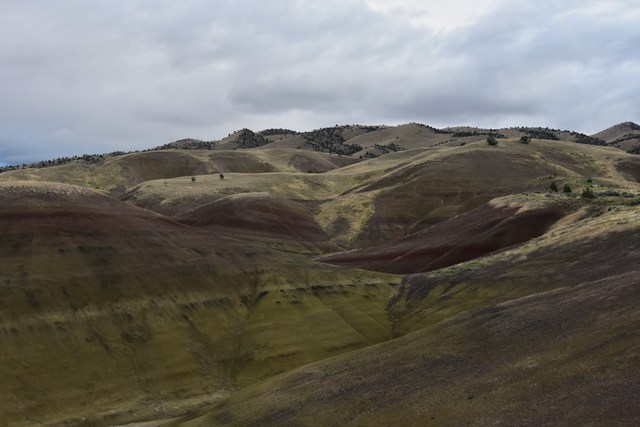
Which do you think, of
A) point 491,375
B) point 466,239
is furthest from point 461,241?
point 491,375

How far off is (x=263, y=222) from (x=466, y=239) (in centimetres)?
4209

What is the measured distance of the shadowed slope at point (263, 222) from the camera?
10456cm

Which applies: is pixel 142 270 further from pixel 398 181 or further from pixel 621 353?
pixel 398 181

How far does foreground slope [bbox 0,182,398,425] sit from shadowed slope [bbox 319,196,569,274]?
9503 mm

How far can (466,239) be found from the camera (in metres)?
82.2

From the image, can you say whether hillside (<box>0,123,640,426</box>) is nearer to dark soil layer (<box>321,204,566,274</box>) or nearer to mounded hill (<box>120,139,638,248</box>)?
dark soil layer (<box>321,204,566,274</box>)

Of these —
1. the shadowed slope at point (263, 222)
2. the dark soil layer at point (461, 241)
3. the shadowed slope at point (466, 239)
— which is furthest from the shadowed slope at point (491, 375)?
the shadowed slope at point (263, 222)

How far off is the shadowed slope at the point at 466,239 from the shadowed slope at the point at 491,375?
116ft

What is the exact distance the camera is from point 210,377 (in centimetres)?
5066

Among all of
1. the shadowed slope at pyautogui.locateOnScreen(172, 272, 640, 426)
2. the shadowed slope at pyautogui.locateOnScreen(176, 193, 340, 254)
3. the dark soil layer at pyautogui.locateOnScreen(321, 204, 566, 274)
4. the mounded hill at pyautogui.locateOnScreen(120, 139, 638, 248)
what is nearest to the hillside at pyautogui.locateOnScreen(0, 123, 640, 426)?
the shadowed slope at pyautogui.locateOnScreen(172, 272, 640, 426)

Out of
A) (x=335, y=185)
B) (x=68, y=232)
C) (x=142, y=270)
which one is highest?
(x=335, y=185)

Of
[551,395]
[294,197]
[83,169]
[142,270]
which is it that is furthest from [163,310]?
[83,169]

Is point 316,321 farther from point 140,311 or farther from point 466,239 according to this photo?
point 466,239

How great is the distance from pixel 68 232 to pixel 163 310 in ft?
46.0
